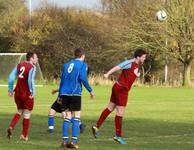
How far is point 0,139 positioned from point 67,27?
150ft

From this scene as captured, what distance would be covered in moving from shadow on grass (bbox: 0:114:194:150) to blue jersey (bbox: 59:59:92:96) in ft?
3.57

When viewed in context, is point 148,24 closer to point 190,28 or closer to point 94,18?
point 190,28

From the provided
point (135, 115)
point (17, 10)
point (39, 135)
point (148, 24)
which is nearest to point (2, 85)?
point (148, 24)

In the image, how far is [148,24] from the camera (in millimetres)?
49281

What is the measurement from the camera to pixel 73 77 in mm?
12258

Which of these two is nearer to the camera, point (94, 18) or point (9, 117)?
point (9, 117)

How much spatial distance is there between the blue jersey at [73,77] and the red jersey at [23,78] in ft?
4.39

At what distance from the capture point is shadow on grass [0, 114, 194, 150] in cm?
1229

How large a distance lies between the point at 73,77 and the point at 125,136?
2881mm

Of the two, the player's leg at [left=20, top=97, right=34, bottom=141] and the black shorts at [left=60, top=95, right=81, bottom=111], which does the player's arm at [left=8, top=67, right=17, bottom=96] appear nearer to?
the player's leg at [left=20, top=97, right=34, bottom=141]

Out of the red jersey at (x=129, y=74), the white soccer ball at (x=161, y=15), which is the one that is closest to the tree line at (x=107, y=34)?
the white soccer ball at (x=161, y=15)

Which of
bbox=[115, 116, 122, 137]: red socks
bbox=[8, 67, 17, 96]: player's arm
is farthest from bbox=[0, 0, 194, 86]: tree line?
bbox=[8, 67, 17, 96]: player's arm

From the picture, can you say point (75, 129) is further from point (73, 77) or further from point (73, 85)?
point (73, 77)

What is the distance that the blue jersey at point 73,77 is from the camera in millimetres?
12250
